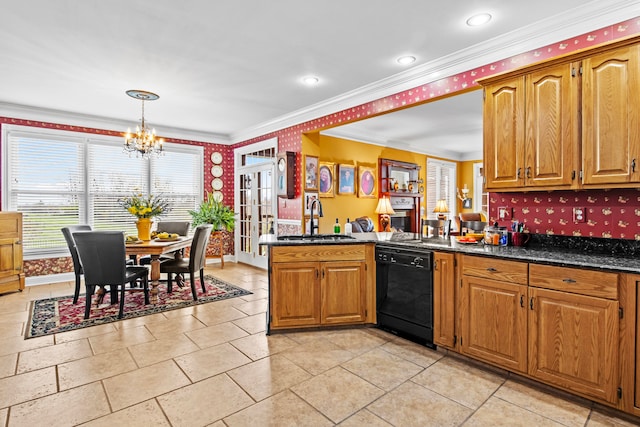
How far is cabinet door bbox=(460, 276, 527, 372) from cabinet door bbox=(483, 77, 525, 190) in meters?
0.85

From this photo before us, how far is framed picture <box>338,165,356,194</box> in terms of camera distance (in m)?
6.54

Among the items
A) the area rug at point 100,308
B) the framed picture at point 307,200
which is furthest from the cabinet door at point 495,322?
the framed picture at point 307,200

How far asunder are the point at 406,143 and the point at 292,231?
12.6ft

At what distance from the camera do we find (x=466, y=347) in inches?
103

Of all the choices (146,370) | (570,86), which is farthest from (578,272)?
(146,370)

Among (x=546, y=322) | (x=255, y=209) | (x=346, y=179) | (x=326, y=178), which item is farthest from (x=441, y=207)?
(x=546, y=322)

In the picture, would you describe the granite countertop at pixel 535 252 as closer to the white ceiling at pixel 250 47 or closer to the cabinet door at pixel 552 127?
the cabinet door at pixel 552 127

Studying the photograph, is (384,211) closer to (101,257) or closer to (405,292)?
(405,292)

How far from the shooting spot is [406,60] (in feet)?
11.3

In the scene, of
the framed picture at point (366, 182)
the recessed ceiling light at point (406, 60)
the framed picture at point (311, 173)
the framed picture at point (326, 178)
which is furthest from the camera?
the framed picture at point (366, 182)

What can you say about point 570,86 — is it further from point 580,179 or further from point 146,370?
point 146,370

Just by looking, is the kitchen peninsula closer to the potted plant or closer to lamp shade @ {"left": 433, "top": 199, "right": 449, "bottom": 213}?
the potted plant

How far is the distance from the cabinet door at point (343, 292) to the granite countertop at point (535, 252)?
246 millimetres

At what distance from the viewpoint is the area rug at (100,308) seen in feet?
11.3
